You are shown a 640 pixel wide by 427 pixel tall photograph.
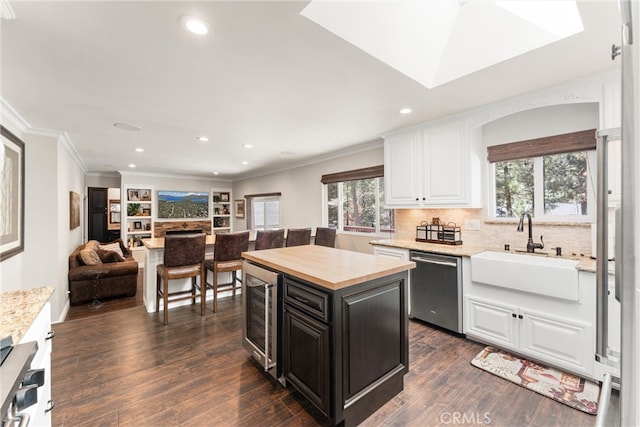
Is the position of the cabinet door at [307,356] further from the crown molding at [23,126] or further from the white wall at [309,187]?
the crown molding at [23,126]

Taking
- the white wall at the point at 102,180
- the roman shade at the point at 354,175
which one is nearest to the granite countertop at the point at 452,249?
the roman shade at the point at 354,175

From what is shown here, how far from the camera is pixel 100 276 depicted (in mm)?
4121

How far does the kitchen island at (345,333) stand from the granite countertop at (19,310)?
1221mm

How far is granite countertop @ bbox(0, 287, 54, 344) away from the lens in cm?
99

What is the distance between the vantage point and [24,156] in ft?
10.0

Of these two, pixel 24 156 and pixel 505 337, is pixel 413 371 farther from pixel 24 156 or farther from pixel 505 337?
pixel 24 156

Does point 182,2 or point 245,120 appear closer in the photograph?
point 182,2

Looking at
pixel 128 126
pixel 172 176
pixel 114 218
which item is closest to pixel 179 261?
pixel 128 126

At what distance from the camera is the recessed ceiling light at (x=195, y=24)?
1458 millimetres

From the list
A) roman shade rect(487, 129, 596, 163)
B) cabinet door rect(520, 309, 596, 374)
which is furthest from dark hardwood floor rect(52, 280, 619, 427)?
roman shade rect(487, 129, 596, 163)

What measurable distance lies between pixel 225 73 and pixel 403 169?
239 centimetres

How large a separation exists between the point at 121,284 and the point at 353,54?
4733 mm

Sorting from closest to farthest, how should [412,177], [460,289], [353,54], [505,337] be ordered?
1. [353,54]
2. [505,337]
3. [460,289]
4. [412,177]

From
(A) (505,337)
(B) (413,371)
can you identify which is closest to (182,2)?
(B) (413,371)
